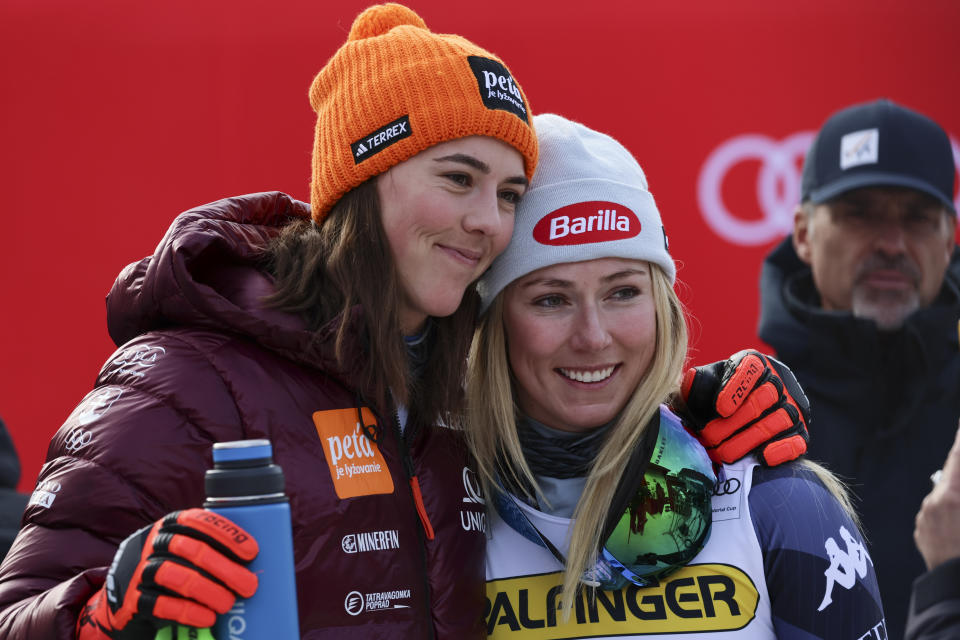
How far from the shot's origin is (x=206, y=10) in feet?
14.1

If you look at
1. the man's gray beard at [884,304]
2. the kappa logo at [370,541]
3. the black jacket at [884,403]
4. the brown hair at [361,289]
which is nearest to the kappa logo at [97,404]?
the brown hair at [361,289]

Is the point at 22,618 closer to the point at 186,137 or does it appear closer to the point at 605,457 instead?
the point at 605,457

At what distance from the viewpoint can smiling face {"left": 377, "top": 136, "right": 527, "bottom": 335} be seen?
1.89 meters

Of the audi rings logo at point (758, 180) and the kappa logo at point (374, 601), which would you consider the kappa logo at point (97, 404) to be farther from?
the audi rings logo at point (758, 180)

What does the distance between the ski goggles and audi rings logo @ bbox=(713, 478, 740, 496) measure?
4cm

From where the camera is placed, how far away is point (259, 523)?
112cm

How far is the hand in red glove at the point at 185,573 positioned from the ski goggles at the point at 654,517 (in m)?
0.98

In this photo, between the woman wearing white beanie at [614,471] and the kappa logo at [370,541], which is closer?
the kappa logo at [370,541]

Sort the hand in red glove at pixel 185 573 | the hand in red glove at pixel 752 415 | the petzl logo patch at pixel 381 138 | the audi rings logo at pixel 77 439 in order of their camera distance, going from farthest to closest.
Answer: the hand in red glove at pixel 752 415 < the petzl logo patch at pixel 381 138 < the audi rings logo at pixel 77 439 < the hand in red glove at pixel 185 573

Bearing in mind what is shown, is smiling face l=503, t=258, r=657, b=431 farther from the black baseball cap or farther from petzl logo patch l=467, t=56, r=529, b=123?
the black baseball cap

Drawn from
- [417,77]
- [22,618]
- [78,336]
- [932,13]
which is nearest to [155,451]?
[22,618]

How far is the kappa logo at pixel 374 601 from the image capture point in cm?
163

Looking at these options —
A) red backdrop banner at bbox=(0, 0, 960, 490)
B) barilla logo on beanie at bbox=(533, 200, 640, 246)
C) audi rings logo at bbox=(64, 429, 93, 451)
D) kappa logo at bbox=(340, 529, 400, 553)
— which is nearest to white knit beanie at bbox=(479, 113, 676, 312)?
barilla logo on beanie at bbox=(533, 200, 640, 246)

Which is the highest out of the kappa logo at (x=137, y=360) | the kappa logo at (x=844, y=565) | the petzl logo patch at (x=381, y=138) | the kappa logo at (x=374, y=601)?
the petzl logo patch at (x=381, y=138)
